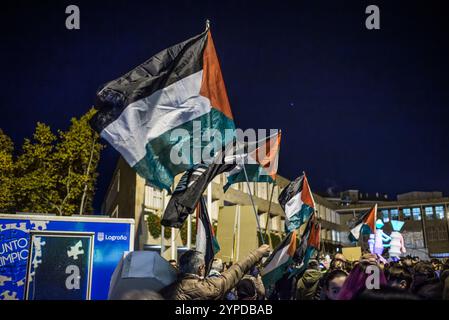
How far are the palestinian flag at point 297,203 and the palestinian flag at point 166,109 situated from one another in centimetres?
517

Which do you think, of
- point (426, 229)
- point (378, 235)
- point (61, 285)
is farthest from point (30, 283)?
point (426, 229)

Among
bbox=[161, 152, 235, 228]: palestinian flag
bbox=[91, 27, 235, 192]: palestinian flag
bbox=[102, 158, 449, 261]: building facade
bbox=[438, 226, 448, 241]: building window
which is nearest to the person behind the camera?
bbox=[161, 152, 235, 228]: palestinian flag

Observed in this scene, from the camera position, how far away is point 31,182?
91.7 feet

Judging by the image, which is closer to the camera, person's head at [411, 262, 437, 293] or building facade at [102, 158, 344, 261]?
person's head at [411, 262, 437, 293]

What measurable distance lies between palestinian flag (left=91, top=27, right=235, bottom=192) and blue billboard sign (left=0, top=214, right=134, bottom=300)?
5.87ft

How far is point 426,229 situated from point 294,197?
66.0 m

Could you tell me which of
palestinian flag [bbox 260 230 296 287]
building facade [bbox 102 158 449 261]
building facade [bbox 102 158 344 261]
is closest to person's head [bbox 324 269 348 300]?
palestinian flag [bbox 260 230 296 287]

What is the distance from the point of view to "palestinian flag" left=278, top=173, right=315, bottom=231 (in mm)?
11500

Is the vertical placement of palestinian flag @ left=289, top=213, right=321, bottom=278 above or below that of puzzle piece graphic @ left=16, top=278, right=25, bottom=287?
above

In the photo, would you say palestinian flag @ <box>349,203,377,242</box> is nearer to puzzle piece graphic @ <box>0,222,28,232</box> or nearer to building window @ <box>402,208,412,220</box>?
puzzle piece graphic @ <box>0,222,28,232</box>

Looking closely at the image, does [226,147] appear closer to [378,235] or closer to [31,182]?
[378,235]

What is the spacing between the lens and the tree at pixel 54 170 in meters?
28.2

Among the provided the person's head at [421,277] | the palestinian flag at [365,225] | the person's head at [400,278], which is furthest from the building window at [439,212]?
the person's head at [400,278]

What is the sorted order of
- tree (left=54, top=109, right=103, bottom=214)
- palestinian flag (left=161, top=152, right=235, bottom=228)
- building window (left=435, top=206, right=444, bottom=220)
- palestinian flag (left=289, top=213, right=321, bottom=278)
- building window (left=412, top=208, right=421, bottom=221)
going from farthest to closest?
building window (left=412, top=208, right=421, bottom=221), building window (left=435, top=206, right=444, bottom=220), tree (left=54, top=109, right=103, bottom=214), palestinian flag (left=289, top=213, right=321, bottom=278), palestinian flag (left=161, top=152, right=235, bottom=228)
